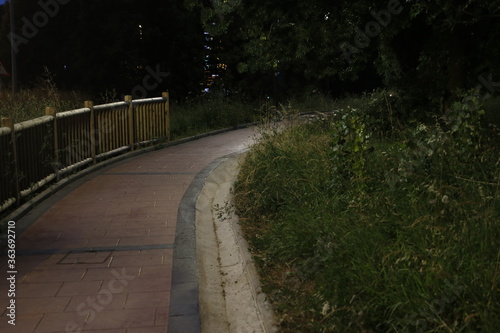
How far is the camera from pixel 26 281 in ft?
19.4

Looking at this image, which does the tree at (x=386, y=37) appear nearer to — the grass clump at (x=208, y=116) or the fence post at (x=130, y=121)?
the fence post at (x=130, y=121)

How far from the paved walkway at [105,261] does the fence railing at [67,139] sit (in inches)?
15.8

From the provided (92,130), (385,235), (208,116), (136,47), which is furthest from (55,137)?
(136,47)

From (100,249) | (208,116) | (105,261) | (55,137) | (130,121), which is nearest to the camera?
(105,261)

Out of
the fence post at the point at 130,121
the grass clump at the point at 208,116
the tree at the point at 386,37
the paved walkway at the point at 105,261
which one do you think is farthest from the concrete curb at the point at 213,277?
the grass clump at the point at 208,116

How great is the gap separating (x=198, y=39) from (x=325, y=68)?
15.8m

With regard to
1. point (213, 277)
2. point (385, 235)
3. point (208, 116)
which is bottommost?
point (213, 277)

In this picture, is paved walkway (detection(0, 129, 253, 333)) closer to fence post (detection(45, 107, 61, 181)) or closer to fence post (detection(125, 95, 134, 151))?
fence post (detection(45, 107, 61, 181))

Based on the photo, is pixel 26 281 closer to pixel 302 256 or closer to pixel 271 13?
pixel 302 256

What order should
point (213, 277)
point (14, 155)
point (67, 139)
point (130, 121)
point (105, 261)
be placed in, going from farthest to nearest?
point (130, 121)
point (67, 139)
point (14, 155)
point (105, 261)
point (213, 277)

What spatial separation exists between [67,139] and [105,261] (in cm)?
481

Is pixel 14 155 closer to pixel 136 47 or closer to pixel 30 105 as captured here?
pixel 30 105

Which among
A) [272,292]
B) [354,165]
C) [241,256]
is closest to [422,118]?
[354,165]

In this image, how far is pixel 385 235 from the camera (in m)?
5.12
